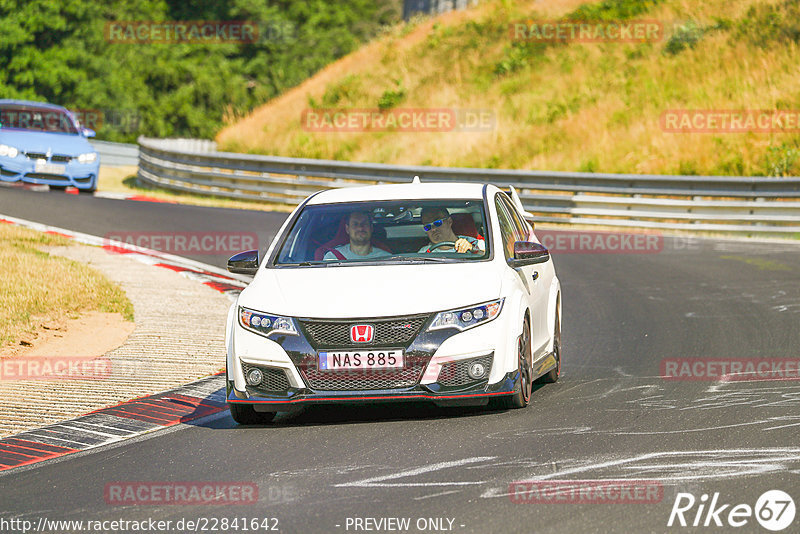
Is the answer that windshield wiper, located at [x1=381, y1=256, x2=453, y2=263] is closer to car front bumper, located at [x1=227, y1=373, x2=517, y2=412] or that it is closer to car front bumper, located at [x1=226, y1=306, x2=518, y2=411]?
car front bumper, located at [x1=226, y1=306, x2=518, y2=411]

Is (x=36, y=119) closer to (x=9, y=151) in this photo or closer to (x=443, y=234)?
(x=9, y=151)

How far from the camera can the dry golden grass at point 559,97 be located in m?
28.8

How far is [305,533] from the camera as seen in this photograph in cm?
563

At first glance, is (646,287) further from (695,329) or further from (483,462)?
(483,462)

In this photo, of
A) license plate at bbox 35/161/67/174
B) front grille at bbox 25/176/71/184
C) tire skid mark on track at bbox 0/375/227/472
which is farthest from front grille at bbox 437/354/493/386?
front grille at bbox 25/176/71/184

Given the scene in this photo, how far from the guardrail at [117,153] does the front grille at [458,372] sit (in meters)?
36.0

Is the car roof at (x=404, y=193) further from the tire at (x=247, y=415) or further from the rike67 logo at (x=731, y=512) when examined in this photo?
the rike67 logo at (x=731, y=512)

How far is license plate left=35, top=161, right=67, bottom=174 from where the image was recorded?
85.4ft

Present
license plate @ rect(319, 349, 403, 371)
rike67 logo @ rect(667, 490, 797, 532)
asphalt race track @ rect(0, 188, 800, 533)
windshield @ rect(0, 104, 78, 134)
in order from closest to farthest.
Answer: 1. rike67 logo @ rect(667, 490, 797, 532)
2. asphalt race track @ rect(0, 188, 800, 533)
3. license plate @ rect(319, 349, 403, 371)
4. windshield @ rect(0, 104, 78, 134)

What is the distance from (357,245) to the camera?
8.91 meters

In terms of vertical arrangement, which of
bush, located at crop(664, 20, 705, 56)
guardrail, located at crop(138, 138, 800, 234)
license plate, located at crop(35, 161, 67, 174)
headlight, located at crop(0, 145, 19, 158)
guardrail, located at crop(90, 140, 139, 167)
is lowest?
guardrail, located at crop(90, 140, 139, 167)

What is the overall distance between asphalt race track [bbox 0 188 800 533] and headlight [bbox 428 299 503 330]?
650 mm

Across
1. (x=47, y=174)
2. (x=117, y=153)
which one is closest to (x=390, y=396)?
(x=47, y=174)

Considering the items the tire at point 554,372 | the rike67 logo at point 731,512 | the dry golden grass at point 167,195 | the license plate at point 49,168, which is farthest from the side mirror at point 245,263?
the license plate at point 49,168
